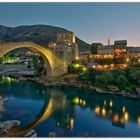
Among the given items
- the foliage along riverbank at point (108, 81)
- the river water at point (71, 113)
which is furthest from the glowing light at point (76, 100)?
the foliage along riverbank at point (108, 81)

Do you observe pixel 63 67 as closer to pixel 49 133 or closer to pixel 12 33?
pixel 49 133

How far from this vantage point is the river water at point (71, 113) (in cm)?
528

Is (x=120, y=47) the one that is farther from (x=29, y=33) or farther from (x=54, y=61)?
(x=29, y=33)

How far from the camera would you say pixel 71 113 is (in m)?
6.63

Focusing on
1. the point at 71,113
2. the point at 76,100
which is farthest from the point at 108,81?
the point at 71,113

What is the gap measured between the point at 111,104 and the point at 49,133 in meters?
3.09

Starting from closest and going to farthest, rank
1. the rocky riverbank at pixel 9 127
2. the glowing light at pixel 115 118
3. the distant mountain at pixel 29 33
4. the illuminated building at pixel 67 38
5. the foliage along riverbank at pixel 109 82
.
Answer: the rocky riverbank at pixel 9 127, the glowing light at pixel 115 118, the foliage along riverbank at pixel 109 82, the illuminated building at pixel 67 38, the distant mountain at pixel 29 33

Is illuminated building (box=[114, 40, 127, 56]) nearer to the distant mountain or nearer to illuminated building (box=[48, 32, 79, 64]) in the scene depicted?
illuminated building (box=[48, 32, 79, 64])

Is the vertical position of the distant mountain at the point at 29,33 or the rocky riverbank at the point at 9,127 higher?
the distant mountain at the point at 29,33

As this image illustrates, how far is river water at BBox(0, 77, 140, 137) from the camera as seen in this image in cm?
528

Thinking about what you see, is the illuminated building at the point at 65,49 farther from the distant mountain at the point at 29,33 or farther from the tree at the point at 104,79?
the distant mountain at the point at 29,33

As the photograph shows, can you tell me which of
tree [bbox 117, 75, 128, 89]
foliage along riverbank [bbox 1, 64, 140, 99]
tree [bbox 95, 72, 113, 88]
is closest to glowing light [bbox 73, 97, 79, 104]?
foliage along riverbank [bbox 1, 64, 140, 99]

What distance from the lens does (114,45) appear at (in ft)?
47.6

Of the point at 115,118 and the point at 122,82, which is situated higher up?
the point at 122,82
